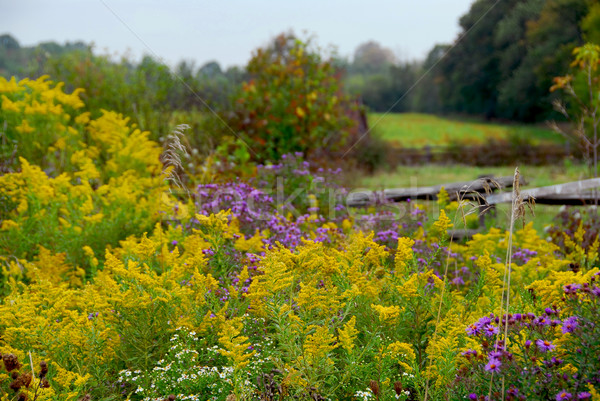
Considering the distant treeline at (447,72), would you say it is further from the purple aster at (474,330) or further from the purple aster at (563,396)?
the purple aster at (563,396)

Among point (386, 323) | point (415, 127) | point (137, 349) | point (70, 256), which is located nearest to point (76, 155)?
point (70, 256)

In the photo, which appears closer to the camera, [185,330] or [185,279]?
[185,330]

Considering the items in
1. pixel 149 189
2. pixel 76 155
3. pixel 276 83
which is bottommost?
pixel 149 189

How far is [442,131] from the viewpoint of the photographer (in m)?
29.4

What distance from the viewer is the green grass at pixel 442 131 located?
2516 cm

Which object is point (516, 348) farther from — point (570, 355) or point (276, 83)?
point (276, 83)

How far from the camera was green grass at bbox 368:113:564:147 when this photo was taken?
2516 centimetres

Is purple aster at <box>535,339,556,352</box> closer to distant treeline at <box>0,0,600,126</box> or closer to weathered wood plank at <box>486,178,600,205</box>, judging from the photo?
weathered wood plank at <box>486,178,600,205</box>

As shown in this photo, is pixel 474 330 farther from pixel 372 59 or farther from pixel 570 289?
pixel 372 59

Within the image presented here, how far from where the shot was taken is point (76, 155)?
6.12m

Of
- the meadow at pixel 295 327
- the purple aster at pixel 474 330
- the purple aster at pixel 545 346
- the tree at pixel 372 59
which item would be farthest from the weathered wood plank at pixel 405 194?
the tree at pixel 372 59

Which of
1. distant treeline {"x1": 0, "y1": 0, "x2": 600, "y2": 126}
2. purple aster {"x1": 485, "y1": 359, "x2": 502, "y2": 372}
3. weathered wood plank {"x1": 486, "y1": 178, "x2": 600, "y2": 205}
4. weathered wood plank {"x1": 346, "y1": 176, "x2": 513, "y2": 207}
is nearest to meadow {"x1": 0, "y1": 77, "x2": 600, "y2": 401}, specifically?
purple aster {"x1": 485, "y1": 359, "x2": 502, "y2": 372}

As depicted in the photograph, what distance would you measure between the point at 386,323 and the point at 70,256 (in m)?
3.17

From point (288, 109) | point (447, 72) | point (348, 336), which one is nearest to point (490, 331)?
point (348, 336)
